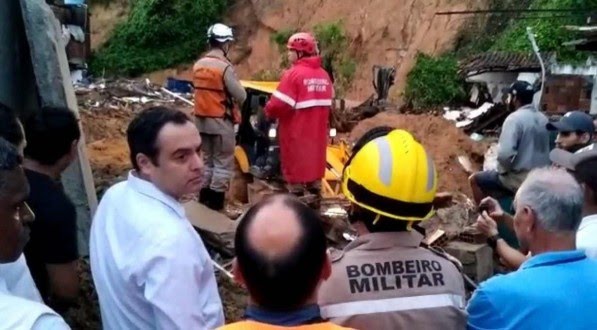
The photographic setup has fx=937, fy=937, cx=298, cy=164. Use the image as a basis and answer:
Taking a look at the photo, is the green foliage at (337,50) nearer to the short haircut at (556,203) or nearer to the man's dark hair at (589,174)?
the man's dark hair at (589,174)

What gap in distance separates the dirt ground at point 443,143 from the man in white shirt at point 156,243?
10075 millimetres

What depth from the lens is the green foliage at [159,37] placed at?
3394 cm

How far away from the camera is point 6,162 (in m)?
2.66

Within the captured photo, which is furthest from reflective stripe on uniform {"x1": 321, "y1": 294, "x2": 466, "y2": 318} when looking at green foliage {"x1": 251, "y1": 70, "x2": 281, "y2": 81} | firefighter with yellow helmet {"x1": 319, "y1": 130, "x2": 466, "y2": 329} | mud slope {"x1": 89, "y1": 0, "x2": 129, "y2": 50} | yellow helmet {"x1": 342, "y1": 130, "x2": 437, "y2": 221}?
mud slope {"x1": 89, "y1": 0, "x2": 129, "y2": 50}

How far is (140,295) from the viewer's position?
138 inches

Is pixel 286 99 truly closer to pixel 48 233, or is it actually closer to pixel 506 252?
pixel 506 252

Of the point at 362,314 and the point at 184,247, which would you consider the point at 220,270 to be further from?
the point at 362,314

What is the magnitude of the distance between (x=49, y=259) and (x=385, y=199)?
1633mm

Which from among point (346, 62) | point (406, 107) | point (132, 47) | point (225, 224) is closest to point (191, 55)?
point (132, 47)

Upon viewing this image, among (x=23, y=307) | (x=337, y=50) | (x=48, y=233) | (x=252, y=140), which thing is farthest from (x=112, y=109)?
(x=23, y=307)

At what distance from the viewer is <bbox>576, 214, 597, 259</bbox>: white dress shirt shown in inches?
156

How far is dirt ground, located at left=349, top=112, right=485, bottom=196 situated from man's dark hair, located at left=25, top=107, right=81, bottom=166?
9.76m

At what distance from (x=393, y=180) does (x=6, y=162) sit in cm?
117

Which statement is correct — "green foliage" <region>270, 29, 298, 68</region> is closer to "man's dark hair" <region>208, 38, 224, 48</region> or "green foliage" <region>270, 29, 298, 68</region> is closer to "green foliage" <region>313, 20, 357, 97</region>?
"green foliage" <region>313, 20, 357, 97</region>
